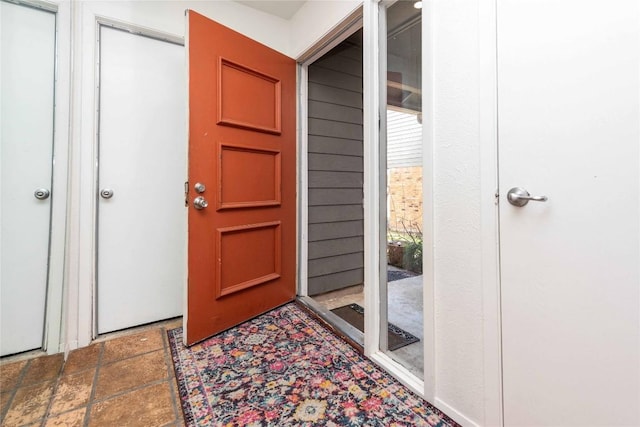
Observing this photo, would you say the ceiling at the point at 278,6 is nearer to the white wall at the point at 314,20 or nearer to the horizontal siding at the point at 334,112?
the white wall at the point at 314,20

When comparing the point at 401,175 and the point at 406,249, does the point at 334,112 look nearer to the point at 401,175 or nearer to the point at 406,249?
the point at 401,175

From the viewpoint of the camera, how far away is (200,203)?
1639mm

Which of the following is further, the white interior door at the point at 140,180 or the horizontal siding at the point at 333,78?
the horizontal siding at the point at 333,78

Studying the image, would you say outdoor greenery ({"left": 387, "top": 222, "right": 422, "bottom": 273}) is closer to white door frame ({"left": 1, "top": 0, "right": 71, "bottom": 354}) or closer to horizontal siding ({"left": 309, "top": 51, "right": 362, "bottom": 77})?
horizontal siding ({"left": 309, "top": 51, "right": 362, "bottom": 77})

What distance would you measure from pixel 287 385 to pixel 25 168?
179cm

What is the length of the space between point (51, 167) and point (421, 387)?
2220 mm

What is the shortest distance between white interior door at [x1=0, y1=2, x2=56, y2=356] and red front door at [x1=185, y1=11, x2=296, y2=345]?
798mm

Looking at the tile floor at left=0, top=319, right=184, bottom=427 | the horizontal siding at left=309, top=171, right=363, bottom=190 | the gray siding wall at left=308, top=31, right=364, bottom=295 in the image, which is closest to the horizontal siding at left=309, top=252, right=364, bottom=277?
the gray siding wall at left=308, top=31, right=364, bottom=295

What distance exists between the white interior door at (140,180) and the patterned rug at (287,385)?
1.25ft

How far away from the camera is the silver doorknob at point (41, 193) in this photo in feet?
5.11

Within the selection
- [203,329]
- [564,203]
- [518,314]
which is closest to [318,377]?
[203,329]

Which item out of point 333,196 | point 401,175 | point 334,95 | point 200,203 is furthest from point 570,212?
point 334,95

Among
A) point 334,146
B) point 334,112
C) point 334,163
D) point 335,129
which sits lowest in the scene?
point 334,163

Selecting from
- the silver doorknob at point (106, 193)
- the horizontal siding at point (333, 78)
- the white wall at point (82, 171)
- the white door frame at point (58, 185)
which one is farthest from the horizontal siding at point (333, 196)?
the white door frame at point (58, 185)
